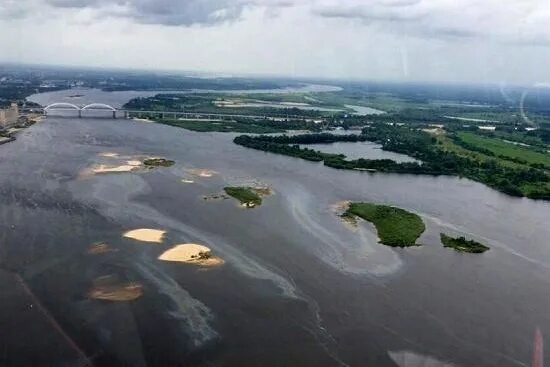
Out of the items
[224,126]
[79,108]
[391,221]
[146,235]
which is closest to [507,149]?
[224,126]

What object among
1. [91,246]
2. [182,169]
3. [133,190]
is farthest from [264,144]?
[91,246]

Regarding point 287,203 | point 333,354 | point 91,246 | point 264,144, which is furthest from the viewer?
point 264,144

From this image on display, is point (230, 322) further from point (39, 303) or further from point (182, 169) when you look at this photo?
point (182, 169)

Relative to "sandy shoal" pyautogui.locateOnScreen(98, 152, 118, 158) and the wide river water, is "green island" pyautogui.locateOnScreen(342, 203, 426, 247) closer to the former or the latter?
the wide river water

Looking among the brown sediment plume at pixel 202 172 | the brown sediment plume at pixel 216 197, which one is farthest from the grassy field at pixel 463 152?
the brown sediment plume at pixel 216 197

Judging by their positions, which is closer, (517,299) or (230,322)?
(230,322)

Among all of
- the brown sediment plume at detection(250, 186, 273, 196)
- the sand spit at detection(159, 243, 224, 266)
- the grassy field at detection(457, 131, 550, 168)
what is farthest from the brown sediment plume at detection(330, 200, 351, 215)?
the grassy field at detection(457, 131, 550, 168)
